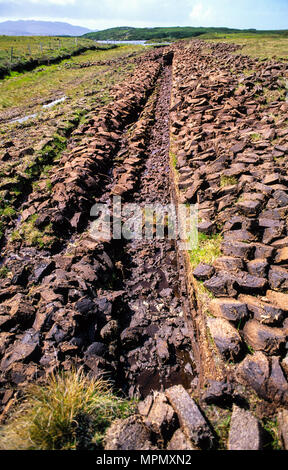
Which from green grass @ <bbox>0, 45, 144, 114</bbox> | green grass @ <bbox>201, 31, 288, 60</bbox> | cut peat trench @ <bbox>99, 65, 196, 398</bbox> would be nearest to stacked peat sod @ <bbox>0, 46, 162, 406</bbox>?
cut peat trench @ <bbox>99, 65, 196, 398</bbox>

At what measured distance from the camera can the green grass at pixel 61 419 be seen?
6.97ft

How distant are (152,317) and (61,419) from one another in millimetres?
2370

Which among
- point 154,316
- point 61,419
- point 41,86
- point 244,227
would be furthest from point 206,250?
point 41,86

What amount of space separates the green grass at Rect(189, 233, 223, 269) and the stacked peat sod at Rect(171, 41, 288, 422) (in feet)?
0.40

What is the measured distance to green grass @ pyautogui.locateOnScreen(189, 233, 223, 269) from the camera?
4191mm

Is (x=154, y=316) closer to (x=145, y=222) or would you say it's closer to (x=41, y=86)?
(x=145, y=222)

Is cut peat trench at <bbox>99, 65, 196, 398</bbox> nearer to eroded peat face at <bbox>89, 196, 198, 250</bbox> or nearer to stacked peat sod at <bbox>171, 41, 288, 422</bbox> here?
eroded peat face at <bbox>89, 196, 198, 250</bbox>

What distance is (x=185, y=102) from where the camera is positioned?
38.2ft

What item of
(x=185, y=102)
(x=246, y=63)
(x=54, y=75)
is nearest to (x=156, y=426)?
(x=185, y=102)

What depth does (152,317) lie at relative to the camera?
Answer: 173 inches

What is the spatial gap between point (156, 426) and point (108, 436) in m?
0.47

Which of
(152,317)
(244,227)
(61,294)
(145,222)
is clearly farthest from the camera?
(145,222)

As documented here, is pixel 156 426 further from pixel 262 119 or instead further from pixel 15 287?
pixel 262 119

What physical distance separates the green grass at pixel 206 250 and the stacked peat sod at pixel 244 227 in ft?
0.40
